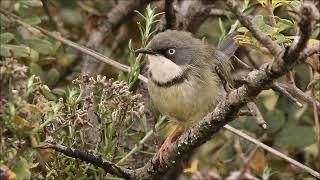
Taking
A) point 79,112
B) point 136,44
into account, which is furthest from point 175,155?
point 136,44

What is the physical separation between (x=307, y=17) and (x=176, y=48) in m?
2.12

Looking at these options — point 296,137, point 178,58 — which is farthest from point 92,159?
point 296,137

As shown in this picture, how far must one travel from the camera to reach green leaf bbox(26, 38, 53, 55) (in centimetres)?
358

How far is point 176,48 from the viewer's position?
12.7 ft

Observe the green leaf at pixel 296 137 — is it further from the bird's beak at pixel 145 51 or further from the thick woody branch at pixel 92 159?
the thick woody branch at pixel 92 159

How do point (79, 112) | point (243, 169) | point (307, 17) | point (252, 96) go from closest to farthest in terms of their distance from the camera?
point (243, 169)
point (307, 17)
point (252, 96)
point (79, 112)

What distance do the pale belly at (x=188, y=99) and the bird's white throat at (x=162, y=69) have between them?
2.7 inches

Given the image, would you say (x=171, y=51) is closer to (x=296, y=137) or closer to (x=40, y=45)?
(x=40, y=45)

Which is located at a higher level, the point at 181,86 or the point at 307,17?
the point at 307,17

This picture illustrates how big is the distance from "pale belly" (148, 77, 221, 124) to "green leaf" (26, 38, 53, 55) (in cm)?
66

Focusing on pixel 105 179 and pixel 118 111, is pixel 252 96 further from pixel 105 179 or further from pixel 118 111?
pixel 105 179

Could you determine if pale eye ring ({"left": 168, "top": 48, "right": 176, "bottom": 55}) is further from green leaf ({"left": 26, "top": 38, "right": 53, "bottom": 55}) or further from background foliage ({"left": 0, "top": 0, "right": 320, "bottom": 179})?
green leaf ({"left": 26, "top": 38, "right": 53, "bottom": 55})

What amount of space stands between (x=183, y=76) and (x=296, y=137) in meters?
0.77

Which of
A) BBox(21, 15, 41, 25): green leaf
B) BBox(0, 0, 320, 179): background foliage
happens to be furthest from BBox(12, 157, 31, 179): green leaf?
BBox(21, 15, 41, 25): green leaf
